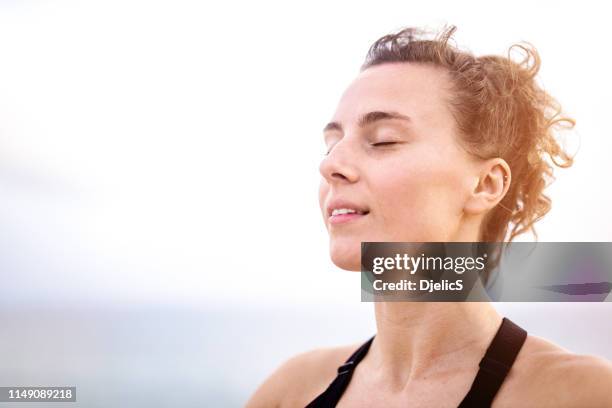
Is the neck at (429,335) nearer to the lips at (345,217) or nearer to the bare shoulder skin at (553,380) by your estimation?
the bare shoulder skin at (553,380)

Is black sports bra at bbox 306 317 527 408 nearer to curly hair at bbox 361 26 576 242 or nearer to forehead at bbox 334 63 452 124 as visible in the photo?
curly hair at bbox 361 26 576 242

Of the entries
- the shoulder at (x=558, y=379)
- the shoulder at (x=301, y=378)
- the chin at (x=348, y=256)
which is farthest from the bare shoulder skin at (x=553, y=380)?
the chin at (x=348, y=256)

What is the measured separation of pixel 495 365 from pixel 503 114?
51 centimetres

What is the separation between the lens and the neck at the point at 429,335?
3.76 feet

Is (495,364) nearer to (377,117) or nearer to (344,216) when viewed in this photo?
(344,216)

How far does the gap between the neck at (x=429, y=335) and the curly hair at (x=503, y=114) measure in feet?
0.57

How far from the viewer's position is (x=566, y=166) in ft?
4.46

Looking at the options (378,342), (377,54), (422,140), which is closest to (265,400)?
(378,342)

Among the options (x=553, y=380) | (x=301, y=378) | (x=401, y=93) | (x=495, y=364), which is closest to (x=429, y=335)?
(x=495, y=364)

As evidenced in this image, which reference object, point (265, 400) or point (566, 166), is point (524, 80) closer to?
point (566, 166)

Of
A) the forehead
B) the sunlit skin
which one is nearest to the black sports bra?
the sunlit skin

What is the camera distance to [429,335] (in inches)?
46.6

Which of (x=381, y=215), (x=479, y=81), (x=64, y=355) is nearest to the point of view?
(x=381, y=215)

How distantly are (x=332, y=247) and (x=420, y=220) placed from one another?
18 centimetres
